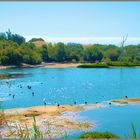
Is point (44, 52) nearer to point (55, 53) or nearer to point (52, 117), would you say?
point (55, 53)

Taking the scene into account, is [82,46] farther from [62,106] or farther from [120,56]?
[62,106]

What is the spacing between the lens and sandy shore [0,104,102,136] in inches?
440

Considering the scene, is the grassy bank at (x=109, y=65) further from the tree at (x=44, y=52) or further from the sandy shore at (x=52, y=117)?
the sandy shore at (x=52, y=117)

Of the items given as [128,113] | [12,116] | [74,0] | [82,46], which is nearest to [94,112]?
[128,113]

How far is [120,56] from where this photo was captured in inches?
1522

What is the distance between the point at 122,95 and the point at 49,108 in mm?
5039

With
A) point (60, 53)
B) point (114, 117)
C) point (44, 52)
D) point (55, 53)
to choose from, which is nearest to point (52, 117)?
point (114, 117)

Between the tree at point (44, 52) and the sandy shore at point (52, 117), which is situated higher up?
the tree at point (44, 52)

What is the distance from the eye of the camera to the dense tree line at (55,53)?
117 ft

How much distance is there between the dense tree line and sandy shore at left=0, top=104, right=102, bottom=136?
67.1 feet

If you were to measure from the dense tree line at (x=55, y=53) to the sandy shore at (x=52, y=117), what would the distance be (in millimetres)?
20451

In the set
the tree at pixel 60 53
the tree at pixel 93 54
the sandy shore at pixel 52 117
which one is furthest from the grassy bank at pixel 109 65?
the sandy shore at pixel 52 117

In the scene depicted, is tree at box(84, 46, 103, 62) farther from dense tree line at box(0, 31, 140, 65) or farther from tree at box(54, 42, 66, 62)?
tree at box(54, 42, 66, 62)

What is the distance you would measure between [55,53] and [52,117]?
1010 inches
